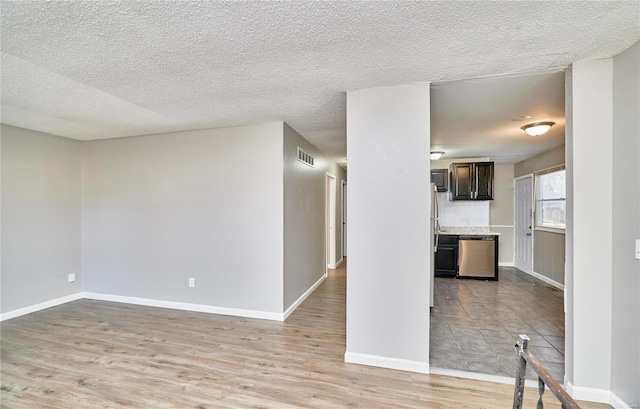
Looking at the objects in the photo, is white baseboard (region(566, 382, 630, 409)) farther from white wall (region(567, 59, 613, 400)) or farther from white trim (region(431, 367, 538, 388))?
white trim (region(431, 367, 538, 388))

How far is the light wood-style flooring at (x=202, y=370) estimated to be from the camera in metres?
2.03

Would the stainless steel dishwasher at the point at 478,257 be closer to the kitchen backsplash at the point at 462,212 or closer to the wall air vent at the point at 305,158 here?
the kitchen backsplash at the point at 462,212

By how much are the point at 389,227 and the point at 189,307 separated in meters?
2.95

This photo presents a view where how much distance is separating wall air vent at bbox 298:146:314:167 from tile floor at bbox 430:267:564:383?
2.69 metres

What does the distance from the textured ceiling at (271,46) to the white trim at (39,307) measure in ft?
8.33

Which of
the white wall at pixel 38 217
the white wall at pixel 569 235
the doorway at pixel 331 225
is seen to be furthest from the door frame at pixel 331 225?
the white wall at pixel 569 235

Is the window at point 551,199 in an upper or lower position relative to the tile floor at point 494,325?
upper

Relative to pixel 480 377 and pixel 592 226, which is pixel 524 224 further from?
pixel 480 377

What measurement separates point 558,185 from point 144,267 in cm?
676

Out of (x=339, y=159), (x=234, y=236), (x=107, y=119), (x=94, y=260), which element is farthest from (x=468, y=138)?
(x=94, y=260)

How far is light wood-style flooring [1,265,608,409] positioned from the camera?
6.67ft

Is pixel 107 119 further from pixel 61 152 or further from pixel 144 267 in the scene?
pixel 144 267

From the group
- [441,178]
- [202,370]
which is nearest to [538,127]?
[441,178]

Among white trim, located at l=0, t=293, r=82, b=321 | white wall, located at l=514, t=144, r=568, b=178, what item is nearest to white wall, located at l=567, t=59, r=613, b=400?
white wall, located at l=514, t=144, r=568, b=178
